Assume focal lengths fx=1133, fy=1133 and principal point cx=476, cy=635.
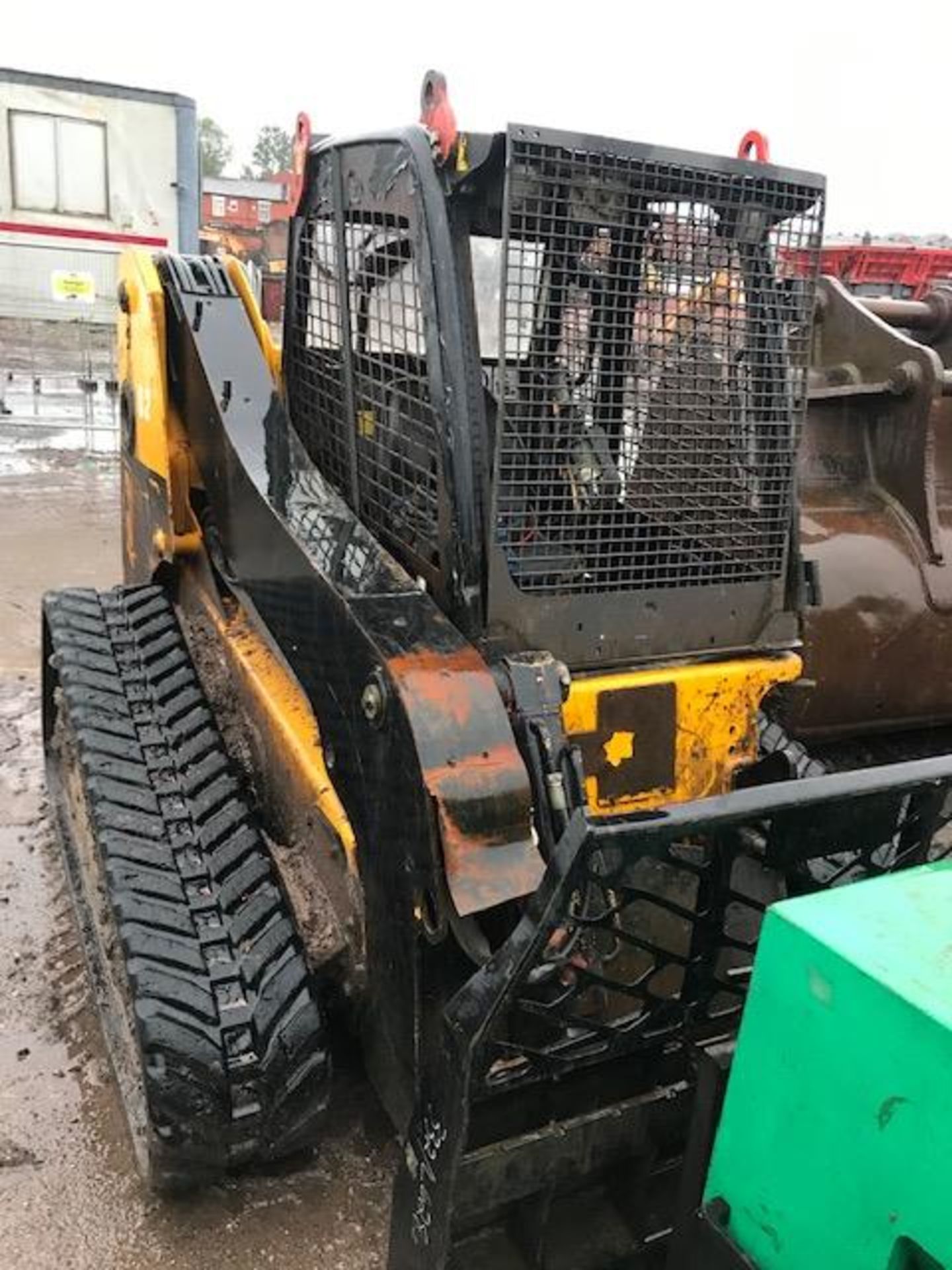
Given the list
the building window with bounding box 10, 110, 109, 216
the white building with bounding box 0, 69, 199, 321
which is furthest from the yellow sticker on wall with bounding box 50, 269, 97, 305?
the building window with bounding box 10, 110, 109, 216

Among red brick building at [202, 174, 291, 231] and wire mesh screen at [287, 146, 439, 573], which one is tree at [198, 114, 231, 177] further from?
wire mesh screen at [287, 146, 439, 573]

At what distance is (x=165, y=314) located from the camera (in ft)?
10.4

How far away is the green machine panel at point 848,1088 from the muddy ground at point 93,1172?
110cm

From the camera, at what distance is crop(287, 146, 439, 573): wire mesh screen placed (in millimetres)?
2217

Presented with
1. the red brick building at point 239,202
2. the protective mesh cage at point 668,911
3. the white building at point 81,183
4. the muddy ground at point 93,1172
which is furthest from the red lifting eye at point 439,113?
the red brick building at point 239,202

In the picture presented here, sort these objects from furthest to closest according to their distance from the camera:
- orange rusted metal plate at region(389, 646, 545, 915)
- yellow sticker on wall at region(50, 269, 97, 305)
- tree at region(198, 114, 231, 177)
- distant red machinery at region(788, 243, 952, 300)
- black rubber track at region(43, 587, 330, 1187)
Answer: tree at region(198, 114, 231, 177), distant red machinery at region(788, 243, 952, 300), yellow sticker on wall at region(50, 269, 97, 305), black rubber track at region(43, 587, 330, 1187), orange rusted metal plate at region(389, 646, 545, 915)

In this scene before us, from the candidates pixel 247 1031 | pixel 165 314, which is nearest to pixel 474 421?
pixel 247 1031

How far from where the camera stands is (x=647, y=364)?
2.27 meters

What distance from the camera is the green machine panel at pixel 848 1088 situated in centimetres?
120

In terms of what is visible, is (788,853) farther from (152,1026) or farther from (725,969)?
(152,1026)

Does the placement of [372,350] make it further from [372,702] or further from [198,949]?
[198,949]

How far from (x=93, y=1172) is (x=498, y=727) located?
4.63ft

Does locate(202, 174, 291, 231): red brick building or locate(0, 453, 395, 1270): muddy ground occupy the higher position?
locate(202, 174, 291, 231): red brick building

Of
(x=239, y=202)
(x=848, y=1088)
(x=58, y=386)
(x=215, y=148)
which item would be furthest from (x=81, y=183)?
(x=215, y=148)
